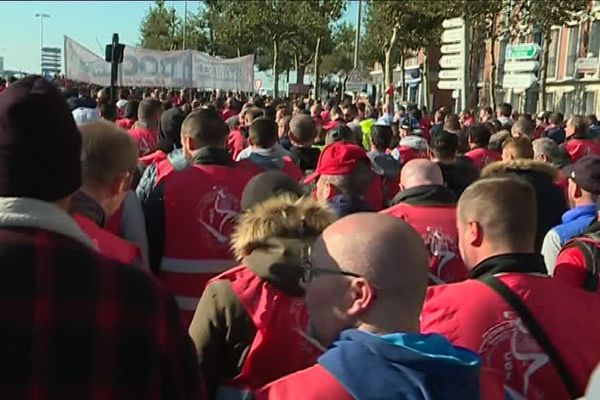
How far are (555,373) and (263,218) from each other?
1126 mm

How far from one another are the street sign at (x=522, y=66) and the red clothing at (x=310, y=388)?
59.4ft

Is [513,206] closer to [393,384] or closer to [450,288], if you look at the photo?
[450,288]

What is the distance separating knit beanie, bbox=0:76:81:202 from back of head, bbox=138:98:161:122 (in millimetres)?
6655

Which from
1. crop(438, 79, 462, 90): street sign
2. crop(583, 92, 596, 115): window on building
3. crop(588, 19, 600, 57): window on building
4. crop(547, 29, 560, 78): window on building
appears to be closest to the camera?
crop(438, 79, 462, 90): street sign

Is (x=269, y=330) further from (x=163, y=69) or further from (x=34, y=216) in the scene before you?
(x=163, y=69)

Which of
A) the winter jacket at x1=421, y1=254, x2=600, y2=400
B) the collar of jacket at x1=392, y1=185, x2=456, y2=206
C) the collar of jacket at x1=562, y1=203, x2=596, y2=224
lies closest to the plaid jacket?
the winter jacket at x1=421, y1=254, x2=600, y2=400

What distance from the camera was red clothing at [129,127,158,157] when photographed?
816cm

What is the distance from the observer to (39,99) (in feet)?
5.85

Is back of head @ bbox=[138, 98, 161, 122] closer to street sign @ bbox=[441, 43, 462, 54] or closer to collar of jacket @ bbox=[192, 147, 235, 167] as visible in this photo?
collar of jacket @ bbox=[192, 147, 235, 167]

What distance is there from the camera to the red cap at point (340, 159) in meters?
4.71

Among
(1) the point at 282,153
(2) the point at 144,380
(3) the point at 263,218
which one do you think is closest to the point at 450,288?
(3) the point at 263,218

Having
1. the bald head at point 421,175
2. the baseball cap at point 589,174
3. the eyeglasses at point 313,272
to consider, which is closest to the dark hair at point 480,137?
the baseball cap at point 589,174

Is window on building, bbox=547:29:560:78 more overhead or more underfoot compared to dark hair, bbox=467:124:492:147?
more overhead

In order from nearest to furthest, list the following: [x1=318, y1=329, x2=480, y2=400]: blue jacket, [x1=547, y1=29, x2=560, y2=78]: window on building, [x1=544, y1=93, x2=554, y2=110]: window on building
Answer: [x1=318, y1=329, x2=480, y2=400]: blue jacket → [x1=547, y1=29, x2=560, y2=78]: window on building → [x1=544, y1=93, x2=554, y2=110]: window on building
